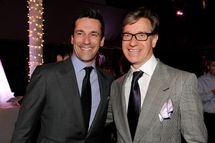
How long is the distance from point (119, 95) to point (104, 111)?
0.69ft

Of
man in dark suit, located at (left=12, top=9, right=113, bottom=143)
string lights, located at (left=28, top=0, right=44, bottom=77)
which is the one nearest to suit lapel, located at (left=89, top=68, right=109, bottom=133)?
man in dark suit, located at (left=12, top=9, right=113, bottom=143)

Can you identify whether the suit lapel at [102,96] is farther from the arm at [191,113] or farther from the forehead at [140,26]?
the arm at [191,113]

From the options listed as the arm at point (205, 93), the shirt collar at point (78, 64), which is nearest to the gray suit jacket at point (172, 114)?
the shirt collar at point (78, 64)

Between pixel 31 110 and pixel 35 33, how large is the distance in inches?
194

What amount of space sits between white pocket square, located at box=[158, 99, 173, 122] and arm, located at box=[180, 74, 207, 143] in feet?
0.23

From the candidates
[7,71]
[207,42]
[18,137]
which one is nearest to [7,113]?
[18,137]

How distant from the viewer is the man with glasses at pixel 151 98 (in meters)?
1.90

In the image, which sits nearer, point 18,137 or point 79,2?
point 18,137

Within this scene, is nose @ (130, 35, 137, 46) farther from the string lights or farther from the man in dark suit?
the string lights

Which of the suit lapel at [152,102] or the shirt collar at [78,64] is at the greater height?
the shirt collar at [78,64]

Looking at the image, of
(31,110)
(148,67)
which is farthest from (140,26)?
(31,110)

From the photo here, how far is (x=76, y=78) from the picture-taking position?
7.38 ft

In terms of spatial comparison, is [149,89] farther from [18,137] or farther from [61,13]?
[61,13]

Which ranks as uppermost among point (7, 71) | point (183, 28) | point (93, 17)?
A: point (93, 17)
